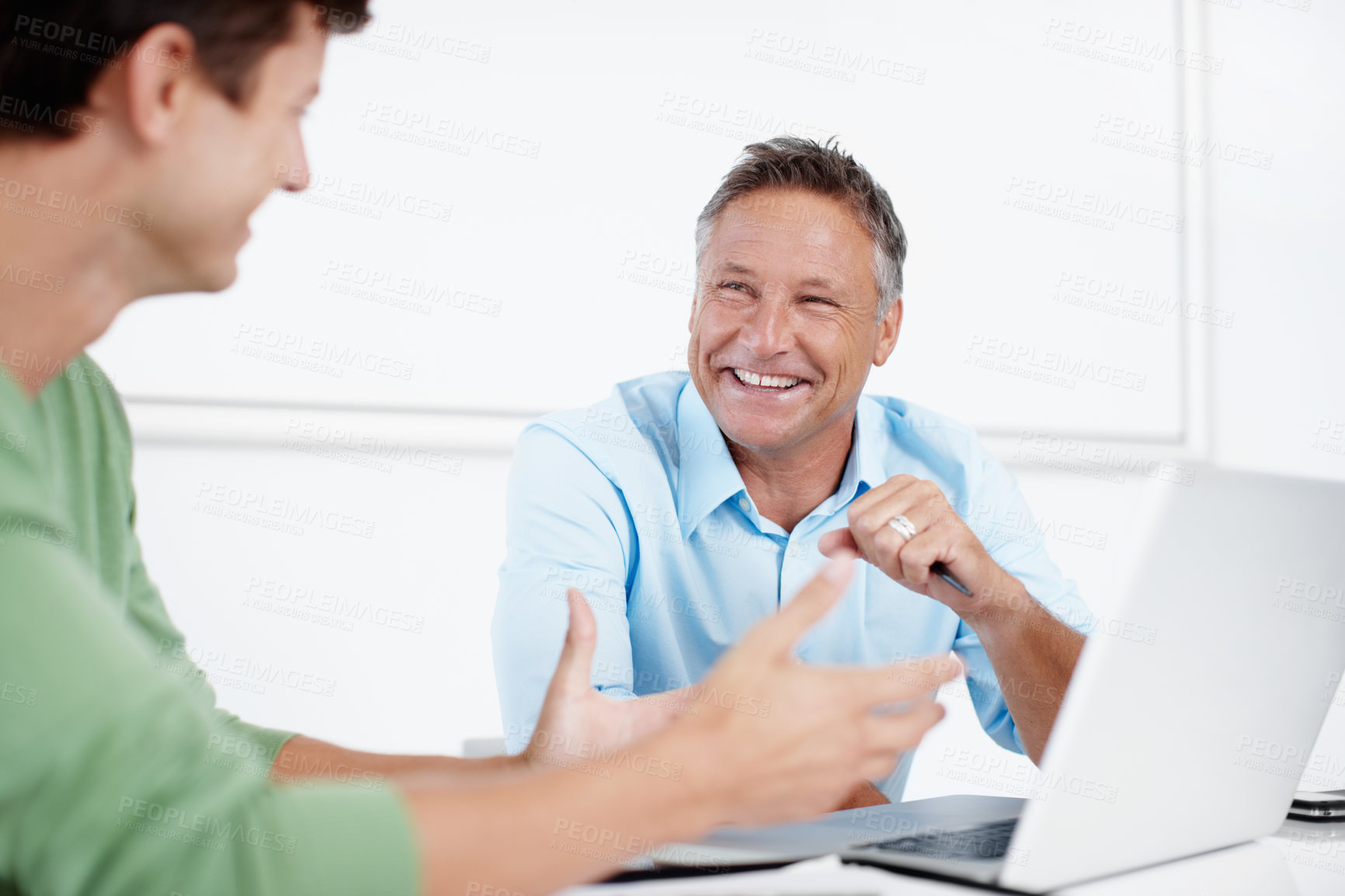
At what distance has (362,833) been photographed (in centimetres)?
57

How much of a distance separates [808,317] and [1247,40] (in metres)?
2.49

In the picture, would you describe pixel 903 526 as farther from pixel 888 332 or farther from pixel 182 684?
pixel 182 684

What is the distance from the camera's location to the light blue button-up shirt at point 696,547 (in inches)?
62.4

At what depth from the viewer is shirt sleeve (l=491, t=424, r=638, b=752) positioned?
1.42 m

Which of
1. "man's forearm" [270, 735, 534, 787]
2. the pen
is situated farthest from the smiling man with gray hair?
"man's forearm" [270, 735, 534, 787]

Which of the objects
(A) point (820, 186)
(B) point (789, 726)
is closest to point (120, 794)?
(B) point (789, 726)

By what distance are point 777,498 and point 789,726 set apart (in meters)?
1.21

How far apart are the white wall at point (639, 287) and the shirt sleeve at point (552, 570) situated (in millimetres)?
1101

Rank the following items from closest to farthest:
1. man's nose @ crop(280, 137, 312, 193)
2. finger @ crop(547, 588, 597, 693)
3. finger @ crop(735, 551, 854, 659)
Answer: finger @ crop(735, 551, 854, 659)
man's nose @ crop(280, 137, 312, 193)
finger @ crop(547, 588, 597, 693)

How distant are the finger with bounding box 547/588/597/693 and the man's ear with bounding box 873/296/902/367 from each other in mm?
1197

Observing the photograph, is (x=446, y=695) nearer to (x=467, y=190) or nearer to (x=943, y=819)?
(x=467, y=190)

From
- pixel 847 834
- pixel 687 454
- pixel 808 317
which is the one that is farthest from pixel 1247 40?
pixel 847 834

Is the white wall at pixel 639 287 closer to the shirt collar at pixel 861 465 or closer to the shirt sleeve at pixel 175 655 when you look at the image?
the shirt collar at pixel 861 465

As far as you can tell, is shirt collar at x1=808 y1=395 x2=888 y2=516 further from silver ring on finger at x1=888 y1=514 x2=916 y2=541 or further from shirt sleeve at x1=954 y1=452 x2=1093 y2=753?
silver ring on finger at x1=888 y1=514 x2=916 y2=541
